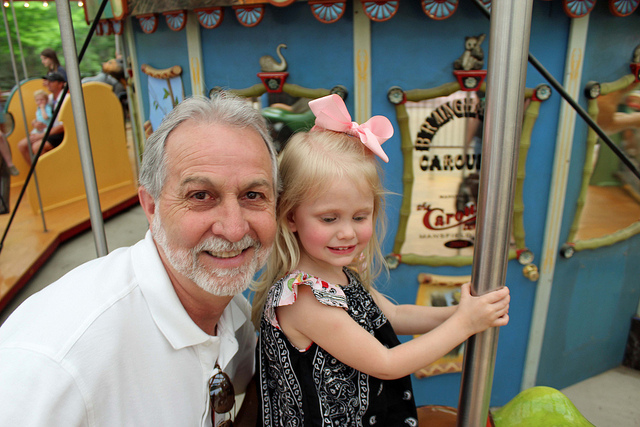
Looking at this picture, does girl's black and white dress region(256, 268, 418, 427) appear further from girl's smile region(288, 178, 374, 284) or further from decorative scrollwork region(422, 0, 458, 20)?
decorative scrollwork region(422, 0, 458, 20)

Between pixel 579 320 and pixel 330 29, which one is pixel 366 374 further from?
pixel 579 320

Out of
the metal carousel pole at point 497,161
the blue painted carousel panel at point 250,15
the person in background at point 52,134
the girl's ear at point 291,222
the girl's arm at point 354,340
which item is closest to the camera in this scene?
the metal carousel pole at point 497,161

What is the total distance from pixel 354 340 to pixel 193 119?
0.72m

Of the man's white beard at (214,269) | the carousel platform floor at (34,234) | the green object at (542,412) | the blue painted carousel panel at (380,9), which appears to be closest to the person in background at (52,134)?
the carousel platform floor at (34,234)

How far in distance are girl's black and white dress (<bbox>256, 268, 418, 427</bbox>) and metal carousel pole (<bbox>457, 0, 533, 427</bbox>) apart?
39 centimetres

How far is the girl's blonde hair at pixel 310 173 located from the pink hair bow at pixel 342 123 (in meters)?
0.02

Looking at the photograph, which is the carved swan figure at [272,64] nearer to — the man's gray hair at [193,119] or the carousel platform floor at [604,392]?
the man's gray hair at [193,119]

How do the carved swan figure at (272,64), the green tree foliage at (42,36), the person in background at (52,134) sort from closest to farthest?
the carved swan figure at (272,64) < the person in background at (52,134) < the green tree foliage at (42,36)

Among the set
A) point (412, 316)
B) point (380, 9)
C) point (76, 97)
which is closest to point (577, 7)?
point (380, 9)

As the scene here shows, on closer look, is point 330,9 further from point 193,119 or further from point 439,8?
point 193,119

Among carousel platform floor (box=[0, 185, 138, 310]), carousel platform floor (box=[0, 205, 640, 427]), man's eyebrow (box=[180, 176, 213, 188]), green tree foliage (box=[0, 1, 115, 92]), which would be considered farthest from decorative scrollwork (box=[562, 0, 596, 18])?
green tree foliage (box=[0, 1, 115, 92])

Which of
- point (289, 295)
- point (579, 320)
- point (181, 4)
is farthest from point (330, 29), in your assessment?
point (579, 320)

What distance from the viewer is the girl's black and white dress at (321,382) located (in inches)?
50.9

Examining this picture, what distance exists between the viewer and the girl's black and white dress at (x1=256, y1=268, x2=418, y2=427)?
129cm
